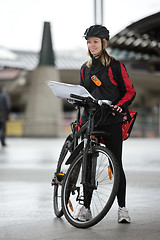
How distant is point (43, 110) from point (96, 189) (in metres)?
25.5

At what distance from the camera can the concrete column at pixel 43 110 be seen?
95.3ft

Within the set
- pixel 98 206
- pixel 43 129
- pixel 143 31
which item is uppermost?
pixel 143 31

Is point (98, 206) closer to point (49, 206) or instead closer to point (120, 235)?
point (120, 235)

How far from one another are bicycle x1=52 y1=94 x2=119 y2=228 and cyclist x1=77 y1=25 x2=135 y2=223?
109 millimetres

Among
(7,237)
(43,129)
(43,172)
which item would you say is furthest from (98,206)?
(43,129)

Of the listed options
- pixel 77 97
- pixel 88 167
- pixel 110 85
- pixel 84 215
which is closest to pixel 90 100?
pixel 77 97

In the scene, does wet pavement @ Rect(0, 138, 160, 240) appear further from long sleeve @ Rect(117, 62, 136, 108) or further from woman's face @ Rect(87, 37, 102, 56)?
woman's face @ Rect(87, 37, 102, 56)

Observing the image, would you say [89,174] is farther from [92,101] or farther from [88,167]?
[92,101]

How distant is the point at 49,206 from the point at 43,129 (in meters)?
23.3

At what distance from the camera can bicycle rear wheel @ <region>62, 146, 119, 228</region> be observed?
4414 mm

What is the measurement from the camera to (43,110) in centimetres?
2998

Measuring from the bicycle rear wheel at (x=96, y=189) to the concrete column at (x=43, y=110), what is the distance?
23.8 meters

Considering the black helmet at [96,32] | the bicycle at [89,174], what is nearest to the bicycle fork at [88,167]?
the bicycle at [89,174]

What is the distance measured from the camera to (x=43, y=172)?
9.78 meters
